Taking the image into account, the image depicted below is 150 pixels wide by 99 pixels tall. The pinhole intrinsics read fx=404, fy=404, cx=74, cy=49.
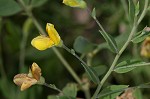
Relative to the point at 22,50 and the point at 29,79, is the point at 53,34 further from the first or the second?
the point at 22,50

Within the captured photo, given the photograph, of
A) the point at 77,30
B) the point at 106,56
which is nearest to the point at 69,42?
the point at 77,30

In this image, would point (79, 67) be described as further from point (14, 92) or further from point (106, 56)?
point (14, 92)

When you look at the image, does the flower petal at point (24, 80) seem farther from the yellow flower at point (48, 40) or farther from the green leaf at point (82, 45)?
the green leaf at point (82, 45)

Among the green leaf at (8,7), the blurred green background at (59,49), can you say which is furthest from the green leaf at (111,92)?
the blurred green background at (59,49)

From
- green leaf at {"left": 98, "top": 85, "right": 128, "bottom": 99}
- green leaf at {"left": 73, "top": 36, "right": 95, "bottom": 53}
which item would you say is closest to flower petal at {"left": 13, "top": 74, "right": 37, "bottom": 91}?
green leaf at {"left": 98, "top": 85, "right": 128, "bottom": 99}

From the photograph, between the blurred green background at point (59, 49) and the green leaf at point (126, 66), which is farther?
the blurred green background at point (59, 49)

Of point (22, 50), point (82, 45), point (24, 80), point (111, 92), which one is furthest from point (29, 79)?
point (22, 50)
